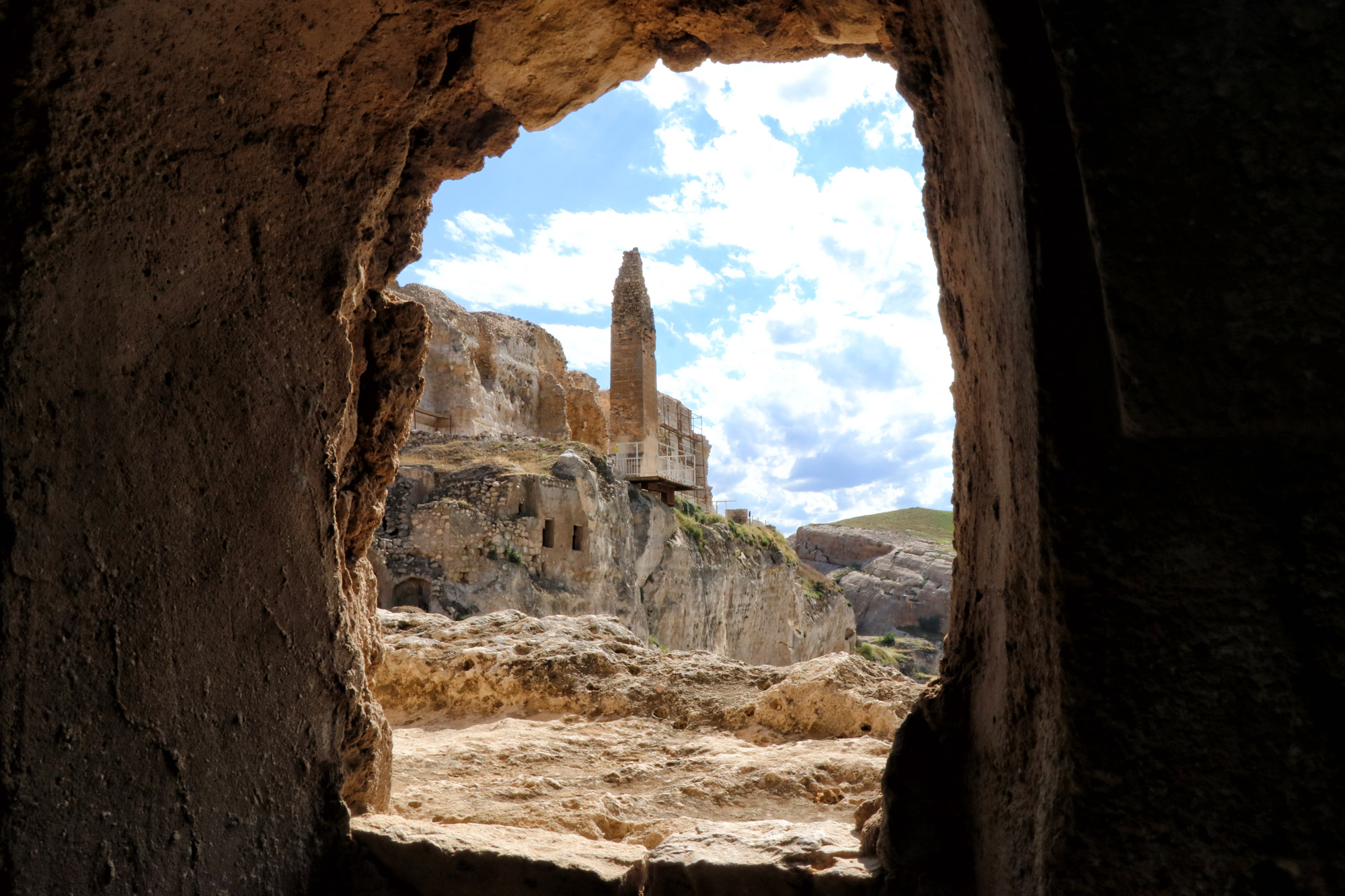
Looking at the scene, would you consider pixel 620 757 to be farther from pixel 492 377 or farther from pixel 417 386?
pixel 492 377

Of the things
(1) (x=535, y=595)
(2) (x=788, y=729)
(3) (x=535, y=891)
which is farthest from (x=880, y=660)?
(3) (x=535, y=891)

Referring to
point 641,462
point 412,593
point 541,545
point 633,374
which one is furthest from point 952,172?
point 633,374

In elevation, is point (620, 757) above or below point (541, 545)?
below

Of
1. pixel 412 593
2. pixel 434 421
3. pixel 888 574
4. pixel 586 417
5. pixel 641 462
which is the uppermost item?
pixel 586 417

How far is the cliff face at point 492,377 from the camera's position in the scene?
858 inches

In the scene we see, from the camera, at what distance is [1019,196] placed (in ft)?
4.66

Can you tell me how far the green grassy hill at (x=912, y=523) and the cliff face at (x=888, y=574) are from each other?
9.78 feet

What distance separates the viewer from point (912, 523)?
54812mm

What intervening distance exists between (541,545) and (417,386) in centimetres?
1090

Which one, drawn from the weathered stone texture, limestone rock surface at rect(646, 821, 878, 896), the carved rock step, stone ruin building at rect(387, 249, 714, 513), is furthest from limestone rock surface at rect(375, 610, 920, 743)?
the weathered stone texture

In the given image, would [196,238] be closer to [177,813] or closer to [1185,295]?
[177,813]

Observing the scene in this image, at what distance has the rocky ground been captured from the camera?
214cm

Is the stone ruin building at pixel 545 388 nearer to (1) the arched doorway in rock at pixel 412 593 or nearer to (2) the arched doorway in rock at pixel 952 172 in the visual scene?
(1) the arched doorway in rock at pixel 412 593

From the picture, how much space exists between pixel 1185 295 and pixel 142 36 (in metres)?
2.20
